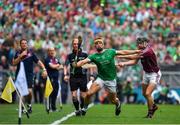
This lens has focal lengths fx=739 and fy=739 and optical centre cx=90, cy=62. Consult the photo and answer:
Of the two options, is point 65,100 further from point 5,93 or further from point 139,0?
point 5,93

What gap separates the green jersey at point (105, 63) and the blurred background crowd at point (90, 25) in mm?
12787

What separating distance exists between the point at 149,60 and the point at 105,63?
1.55m

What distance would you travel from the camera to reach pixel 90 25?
120 ft

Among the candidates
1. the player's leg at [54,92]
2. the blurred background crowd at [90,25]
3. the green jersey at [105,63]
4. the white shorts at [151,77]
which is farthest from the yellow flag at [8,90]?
the blurred background crowd at [90,25]

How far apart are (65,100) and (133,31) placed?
15.5 feet

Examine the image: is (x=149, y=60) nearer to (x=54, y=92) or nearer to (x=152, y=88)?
(x=152, y=88)

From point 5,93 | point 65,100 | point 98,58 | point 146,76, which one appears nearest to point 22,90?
point 5,93

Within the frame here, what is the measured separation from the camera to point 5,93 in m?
18.4

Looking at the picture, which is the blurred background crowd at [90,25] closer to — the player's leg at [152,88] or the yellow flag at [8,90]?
the player's leg at [152,88]

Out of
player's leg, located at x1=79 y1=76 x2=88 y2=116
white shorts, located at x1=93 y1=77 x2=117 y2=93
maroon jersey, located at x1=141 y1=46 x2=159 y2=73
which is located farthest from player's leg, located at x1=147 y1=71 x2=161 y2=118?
player's leg, located at x1=79 y1=76 x2=88 y2=116

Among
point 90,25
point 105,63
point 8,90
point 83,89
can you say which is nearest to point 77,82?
point 83,89

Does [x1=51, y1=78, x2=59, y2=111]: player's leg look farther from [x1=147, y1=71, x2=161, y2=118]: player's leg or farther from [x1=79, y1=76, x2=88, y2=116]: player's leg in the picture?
[x1=147, y1=71, x2=161, y2=118]: player's leg

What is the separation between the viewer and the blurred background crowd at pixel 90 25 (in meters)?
34.4

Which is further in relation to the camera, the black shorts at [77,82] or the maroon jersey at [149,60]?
the black shorts at [77,82]
